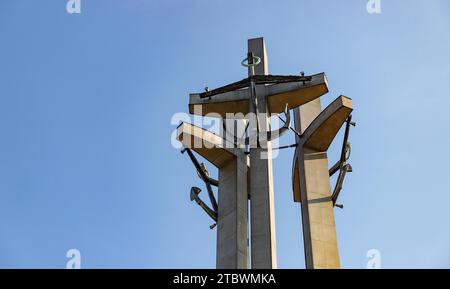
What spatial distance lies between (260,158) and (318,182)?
6.72 ft

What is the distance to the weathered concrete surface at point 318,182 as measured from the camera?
17834mm

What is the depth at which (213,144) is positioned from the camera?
18656 mm

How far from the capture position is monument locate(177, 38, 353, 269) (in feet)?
57.8

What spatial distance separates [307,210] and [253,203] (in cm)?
178

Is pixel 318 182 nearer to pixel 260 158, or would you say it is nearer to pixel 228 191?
pixel 260 158

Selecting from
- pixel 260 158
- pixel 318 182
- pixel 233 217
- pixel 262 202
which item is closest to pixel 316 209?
pixel 318 182

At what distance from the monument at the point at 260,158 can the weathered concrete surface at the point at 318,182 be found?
0.02m

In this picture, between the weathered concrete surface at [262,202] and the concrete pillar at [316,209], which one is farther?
the concrete pillar at [316,209]

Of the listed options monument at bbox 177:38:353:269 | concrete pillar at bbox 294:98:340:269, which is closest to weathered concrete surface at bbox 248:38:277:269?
monument at bbox 177:38:353:269

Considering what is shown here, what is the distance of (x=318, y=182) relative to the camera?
19297 millimetres

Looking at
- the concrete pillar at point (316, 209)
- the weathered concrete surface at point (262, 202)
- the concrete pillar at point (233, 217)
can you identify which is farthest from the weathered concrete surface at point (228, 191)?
the concrete pillar at point (316, 209)

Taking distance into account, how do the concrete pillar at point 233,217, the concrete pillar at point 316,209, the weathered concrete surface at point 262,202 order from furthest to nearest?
the concrete pillar at point 316,209 < the concrete pillar at point 233,217 < the weathered concrete surface at point 262,202

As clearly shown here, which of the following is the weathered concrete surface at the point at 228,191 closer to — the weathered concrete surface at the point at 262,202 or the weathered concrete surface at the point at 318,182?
the weathered concrete surface at the point at 262,202
